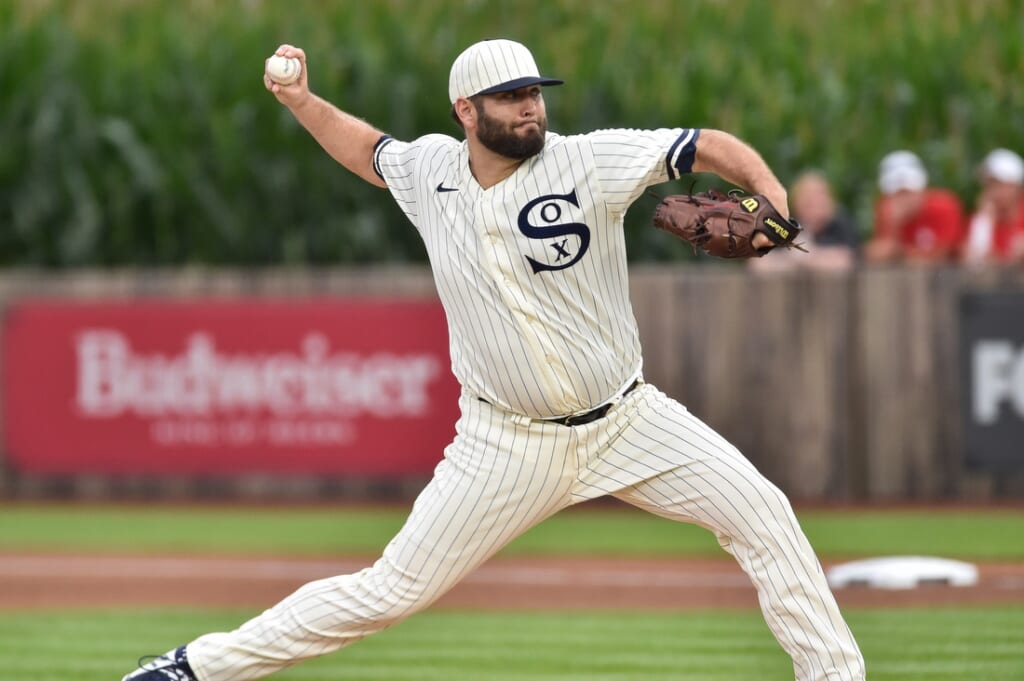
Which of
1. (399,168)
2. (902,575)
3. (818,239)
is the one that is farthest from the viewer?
(818,239)

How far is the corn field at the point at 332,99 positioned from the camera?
17.9m

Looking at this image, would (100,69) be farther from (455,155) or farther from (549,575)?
(455,155)

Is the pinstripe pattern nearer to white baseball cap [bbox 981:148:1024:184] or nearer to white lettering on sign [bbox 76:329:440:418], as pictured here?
white lettering on sign [bbox 76:329:440:418]

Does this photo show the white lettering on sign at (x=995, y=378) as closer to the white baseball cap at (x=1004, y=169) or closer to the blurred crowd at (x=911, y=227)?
the blurred crowd at (x=911, y=227)

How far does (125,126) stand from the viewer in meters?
17.9

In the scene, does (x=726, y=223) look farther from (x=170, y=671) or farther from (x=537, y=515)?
(x=170, y=671)

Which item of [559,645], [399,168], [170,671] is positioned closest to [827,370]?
[559,645]

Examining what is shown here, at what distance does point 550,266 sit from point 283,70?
1.19m

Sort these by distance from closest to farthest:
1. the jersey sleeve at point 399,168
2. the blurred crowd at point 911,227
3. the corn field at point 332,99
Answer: the jersey sleeve at point 399,168
the blurred crowd at point 911,227
the corn field at point 332,99

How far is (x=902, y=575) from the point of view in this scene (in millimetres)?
9938

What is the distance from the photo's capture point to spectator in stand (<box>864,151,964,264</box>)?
14508 mm

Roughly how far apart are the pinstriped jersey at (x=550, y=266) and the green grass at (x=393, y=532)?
6.15 metres

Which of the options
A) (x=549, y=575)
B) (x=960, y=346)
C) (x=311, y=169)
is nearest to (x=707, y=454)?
(x=549, y=575)

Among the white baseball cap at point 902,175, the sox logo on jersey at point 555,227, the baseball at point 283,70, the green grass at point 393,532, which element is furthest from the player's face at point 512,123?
the white baseball cap at point 902,175
